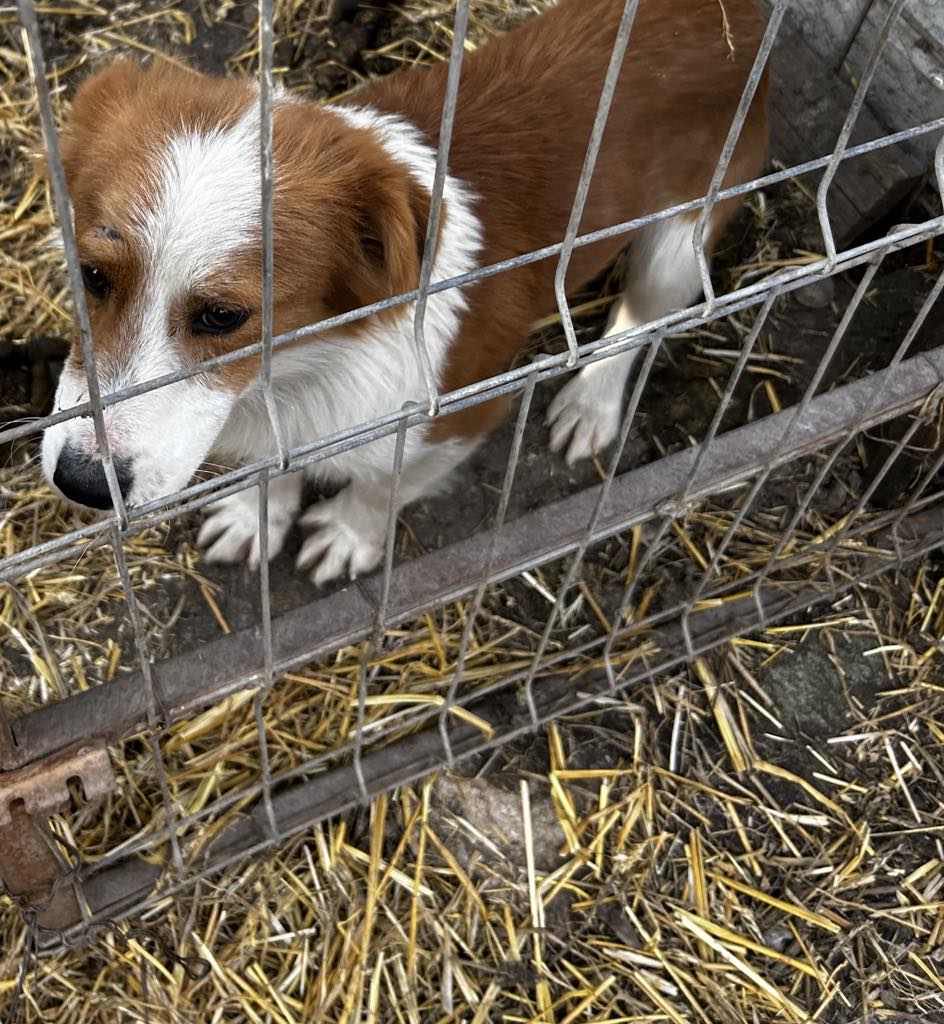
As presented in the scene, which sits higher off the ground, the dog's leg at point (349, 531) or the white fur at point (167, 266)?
the white fur at point (167, 266)

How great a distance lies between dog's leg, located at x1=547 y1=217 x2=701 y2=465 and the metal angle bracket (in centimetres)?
165

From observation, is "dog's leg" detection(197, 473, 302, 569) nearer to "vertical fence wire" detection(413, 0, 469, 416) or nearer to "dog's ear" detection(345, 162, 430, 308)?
"dog's ear" detection(345, 162, 430, 308)

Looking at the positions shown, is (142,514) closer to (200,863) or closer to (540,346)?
(200,863)

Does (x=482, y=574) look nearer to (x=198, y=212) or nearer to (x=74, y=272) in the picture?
(x=198, y=212)

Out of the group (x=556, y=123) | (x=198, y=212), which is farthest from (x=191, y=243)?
(x=556, y=123)

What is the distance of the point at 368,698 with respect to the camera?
251 cm

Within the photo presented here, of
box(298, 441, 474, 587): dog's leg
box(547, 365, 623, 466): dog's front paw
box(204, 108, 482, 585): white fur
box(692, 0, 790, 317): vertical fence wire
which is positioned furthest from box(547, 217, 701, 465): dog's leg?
box(692, 0, 790, 317): vertical fence wire

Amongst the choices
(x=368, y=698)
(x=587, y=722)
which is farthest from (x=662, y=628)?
(x=368, y=698)

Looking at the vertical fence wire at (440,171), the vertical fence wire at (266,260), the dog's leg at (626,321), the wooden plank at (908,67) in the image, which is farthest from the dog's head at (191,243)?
the wooden plank at (908,67)

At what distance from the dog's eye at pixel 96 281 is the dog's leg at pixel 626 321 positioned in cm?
137

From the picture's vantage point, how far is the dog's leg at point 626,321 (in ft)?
8.80

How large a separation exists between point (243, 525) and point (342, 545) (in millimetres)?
243

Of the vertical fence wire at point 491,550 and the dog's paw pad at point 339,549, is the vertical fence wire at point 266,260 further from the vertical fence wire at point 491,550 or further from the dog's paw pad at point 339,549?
the dog's paw pad at point 339,549

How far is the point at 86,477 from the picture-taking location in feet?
5.40
